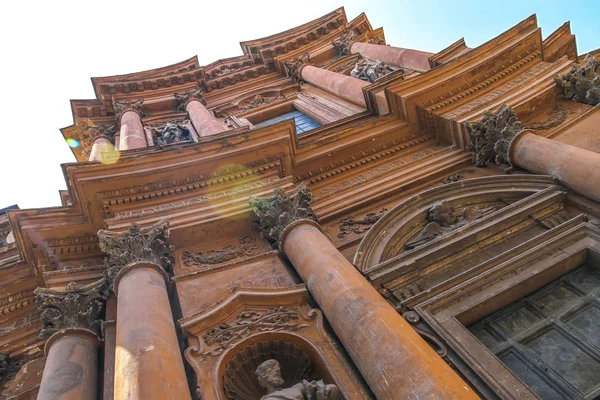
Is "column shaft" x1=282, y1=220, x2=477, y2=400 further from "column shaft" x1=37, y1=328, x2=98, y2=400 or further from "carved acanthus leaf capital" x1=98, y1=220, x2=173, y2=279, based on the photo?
"column shaft" x1=37, y1=328, x2=98, y2=400

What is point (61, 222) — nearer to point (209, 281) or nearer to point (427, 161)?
point (209, 281)

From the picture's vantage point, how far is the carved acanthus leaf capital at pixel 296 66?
20.3 m

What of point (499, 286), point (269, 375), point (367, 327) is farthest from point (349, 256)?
point (269, 375)

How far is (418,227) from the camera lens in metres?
9.34

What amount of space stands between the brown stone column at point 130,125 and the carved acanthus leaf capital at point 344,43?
8.08 m

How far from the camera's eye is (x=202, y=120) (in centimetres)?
1616

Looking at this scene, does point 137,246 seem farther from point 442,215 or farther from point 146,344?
point 442,215

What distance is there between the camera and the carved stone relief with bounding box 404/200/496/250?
29.5ft

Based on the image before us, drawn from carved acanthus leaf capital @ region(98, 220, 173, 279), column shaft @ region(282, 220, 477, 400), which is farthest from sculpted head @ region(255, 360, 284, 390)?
carved acanthus leaf capital @ region(98, 220, 173, 279)

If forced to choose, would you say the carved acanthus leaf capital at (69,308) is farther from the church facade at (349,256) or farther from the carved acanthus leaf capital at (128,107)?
the carved acanthus leaf capital at (128,107)

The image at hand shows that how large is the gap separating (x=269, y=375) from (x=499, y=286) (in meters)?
3.43

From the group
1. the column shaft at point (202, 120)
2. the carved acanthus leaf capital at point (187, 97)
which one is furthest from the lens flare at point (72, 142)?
the column shaft at point (202, 120)

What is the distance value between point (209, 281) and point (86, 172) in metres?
3.25

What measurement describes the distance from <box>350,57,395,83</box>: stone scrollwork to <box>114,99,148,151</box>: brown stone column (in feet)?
24.6
